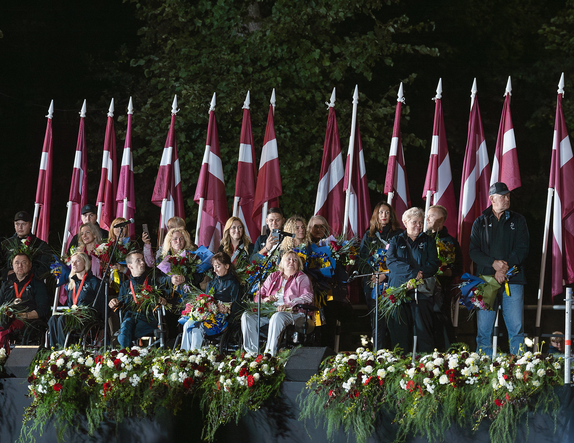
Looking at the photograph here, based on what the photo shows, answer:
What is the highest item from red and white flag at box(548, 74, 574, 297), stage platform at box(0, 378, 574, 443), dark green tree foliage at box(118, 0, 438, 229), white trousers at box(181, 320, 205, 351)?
dark green tree foliage at box(118, 0, 438, 229)

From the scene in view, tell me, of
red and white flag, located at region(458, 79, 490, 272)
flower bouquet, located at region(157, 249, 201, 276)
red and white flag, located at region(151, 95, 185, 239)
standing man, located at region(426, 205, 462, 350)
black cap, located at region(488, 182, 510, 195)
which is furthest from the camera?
red and white flag, located at region(151, 95, 185, 239)

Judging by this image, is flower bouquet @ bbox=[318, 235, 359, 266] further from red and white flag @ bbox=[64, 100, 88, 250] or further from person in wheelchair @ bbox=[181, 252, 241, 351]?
red and white flag @ bbox=[64, 100, 88, 250]

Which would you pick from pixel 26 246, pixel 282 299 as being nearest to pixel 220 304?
Answer: pixel 282 299

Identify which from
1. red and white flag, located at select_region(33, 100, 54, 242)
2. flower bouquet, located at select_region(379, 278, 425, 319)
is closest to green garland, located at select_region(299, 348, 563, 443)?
flower bouquet, located at select_region(379, 278, 425, 319)

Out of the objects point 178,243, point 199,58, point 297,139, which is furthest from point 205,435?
point 199,58

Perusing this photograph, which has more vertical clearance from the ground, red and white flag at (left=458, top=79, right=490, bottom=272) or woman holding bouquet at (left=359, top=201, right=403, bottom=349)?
red and white flag at (left=458, top=79, right=490, bottom=272)

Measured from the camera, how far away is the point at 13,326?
910cm

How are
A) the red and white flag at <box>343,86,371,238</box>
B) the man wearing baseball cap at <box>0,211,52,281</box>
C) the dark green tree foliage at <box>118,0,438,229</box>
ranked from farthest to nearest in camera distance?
the dark green tree foliage at <box>118,0,438,229</box>
the red and white flag at <box>343,86,371,238</box>
the man wearing baseball cap at <box>0,211,52,281</box>

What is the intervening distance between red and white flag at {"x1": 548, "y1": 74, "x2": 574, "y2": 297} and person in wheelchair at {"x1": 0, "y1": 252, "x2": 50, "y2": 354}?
18.4 ft

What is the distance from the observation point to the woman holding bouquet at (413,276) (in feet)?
25.1

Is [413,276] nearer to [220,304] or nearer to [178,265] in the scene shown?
[220,304]

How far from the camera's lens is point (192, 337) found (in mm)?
8250

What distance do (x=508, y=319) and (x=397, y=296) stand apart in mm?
1038

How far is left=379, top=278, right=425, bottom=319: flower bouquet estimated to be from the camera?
24.9ft
